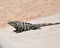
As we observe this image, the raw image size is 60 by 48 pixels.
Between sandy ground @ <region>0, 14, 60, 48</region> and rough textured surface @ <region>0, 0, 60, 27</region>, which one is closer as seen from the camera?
sandy ground @ <region>0, 14, 60, 48</region>

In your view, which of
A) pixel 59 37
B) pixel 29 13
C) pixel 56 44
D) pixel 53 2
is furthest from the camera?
pixel 53 2

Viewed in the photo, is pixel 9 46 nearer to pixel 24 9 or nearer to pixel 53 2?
pixel 24 9

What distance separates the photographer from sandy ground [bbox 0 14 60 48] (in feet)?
3.58

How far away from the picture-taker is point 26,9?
319 cm

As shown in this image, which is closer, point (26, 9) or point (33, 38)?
point (33, 38)

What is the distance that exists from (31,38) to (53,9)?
6.98 feet

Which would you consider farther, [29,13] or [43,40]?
[29,13]

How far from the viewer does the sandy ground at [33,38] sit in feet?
3.58

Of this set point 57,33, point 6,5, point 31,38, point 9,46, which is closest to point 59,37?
point 57,33

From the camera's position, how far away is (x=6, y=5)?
10.5 feet

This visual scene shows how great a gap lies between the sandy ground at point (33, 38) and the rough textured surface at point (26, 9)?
1591 mm

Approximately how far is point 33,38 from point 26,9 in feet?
6.69

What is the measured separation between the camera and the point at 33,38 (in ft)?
3.88

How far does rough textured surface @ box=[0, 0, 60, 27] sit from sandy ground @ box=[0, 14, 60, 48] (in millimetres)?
1591
